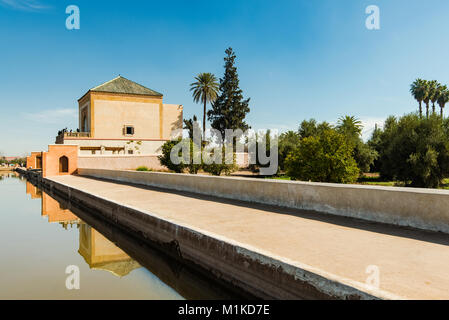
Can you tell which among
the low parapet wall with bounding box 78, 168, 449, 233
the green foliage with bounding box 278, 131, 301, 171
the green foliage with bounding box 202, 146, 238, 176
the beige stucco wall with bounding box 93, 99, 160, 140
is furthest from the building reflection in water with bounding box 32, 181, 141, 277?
the beige stucco wall with bounding box 93, 99, 160, 140

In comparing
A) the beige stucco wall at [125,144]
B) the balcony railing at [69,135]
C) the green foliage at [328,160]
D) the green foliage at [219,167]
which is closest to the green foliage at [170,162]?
the green foliage at [219,167]

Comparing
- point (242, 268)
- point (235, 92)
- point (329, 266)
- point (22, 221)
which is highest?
point (235, 92)

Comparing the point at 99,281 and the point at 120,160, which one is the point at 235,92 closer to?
the point at 120,160

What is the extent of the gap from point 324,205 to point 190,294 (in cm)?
336

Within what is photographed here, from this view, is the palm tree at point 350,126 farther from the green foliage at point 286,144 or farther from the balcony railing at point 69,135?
the balcony railing at point 69,135

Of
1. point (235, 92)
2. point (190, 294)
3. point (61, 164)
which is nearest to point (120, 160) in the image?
point (61, 164)

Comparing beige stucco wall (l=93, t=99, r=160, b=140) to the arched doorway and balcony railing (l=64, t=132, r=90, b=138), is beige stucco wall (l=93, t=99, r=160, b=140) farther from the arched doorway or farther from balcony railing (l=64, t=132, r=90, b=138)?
the arched doorway

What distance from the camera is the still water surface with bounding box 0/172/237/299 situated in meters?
5.42

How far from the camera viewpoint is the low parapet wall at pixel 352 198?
4883mm

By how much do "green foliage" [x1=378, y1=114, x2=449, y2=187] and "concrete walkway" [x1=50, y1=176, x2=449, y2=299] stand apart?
1697cm

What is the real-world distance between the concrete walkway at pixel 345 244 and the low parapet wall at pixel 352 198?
0.82 ft

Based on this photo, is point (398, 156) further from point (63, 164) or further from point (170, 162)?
point (63, 164)
